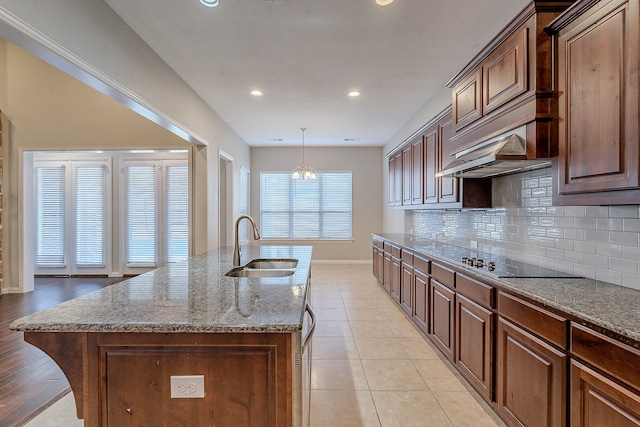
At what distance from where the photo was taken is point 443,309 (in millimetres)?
2793

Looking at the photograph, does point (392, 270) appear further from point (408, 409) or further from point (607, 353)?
point (607, 353)

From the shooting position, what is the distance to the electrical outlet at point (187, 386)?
116 cm

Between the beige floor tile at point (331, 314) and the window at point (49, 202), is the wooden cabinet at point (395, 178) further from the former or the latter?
the window at point (49, 202)

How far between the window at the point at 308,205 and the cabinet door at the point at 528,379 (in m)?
5.89

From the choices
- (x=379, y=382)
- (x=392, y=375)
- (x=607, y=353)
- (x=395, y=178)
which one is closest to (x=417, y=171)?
(x=395, y=178)

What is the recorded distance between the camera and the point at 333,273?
660 centimetres

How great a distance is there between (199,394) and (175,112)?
320 centimetres

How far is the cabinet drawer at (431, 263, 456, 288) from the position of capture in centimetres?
260

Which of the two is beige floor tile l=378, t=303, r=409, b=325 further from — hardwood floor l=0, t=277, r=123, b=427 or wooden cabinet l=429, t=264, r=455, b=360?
hardwood floor l=0, t=277, r=123, b=427

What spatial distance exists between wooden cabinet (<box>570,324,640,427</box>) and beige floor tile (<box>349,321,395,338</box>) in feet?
7.10

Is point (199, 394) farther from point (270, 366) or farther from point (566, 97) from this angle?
point (566, 97)

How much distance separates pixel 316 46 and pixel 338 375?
291cm

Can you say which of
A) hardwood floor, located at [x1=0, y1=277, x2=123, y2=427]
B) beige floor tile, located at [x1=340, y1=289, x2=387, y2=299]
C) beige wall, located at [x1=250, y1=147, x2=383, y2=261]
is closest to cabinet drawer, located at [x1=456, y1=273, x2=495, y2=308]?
beige floor tile, located at [x1=340, y1=289, x2=387, y2=299]

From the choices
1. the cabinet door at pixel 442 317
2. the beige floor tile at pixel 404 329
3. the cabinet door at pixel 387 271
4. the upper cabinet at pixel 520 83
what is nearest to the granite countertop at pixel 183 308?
the cabinet door at pixel 442 317
